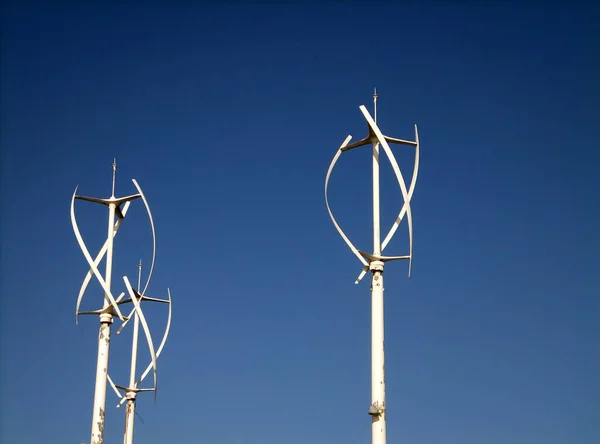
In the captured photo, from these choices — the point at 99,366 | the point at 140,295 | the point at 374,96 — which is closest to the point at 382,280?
the point at 374,96

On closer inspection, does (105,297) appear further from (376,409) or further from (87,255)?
(376,409)

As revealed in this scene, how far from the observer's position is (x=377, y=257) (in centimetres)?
5359

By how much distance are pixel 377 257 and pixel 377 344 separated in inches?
178

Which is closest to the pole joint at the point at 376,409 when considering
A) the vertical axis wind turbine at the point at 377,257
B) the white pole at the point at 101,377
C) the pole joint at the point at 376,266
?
the vertical axis wind turbine at the point at 377,257

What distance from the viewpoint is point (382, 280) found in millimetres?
53375

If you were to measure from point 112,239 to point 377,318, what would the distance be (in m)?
23.1

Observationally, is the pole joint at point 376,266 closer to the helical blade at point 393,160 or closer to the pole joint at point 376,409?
the helical blade at point 393,160

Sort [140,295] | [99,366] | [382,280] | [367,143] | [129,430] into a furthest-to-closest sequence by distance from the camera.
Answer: [129,430], [140,295], [99,366], [367,143], [382,280]

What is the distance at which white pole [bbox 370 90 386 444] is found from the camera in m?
50.2

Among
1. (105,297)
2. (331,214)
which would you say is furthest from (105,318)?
(331,214)

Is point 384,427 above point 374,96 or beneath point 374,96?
beneath

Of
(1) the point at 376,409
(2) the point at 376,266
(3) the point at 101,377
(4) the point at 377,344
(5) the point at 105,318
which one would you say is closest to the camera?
(1) the point at 376,409

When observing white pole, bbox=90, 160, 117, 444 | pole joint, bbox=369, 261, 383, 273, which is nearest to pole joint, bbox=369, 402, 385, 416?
pole joint, bbox=369, 261, 383, 273

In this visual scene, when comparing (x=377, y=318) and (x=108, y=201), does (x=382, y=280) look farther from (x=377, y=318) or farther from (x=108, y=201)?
(x=108, y=201)
